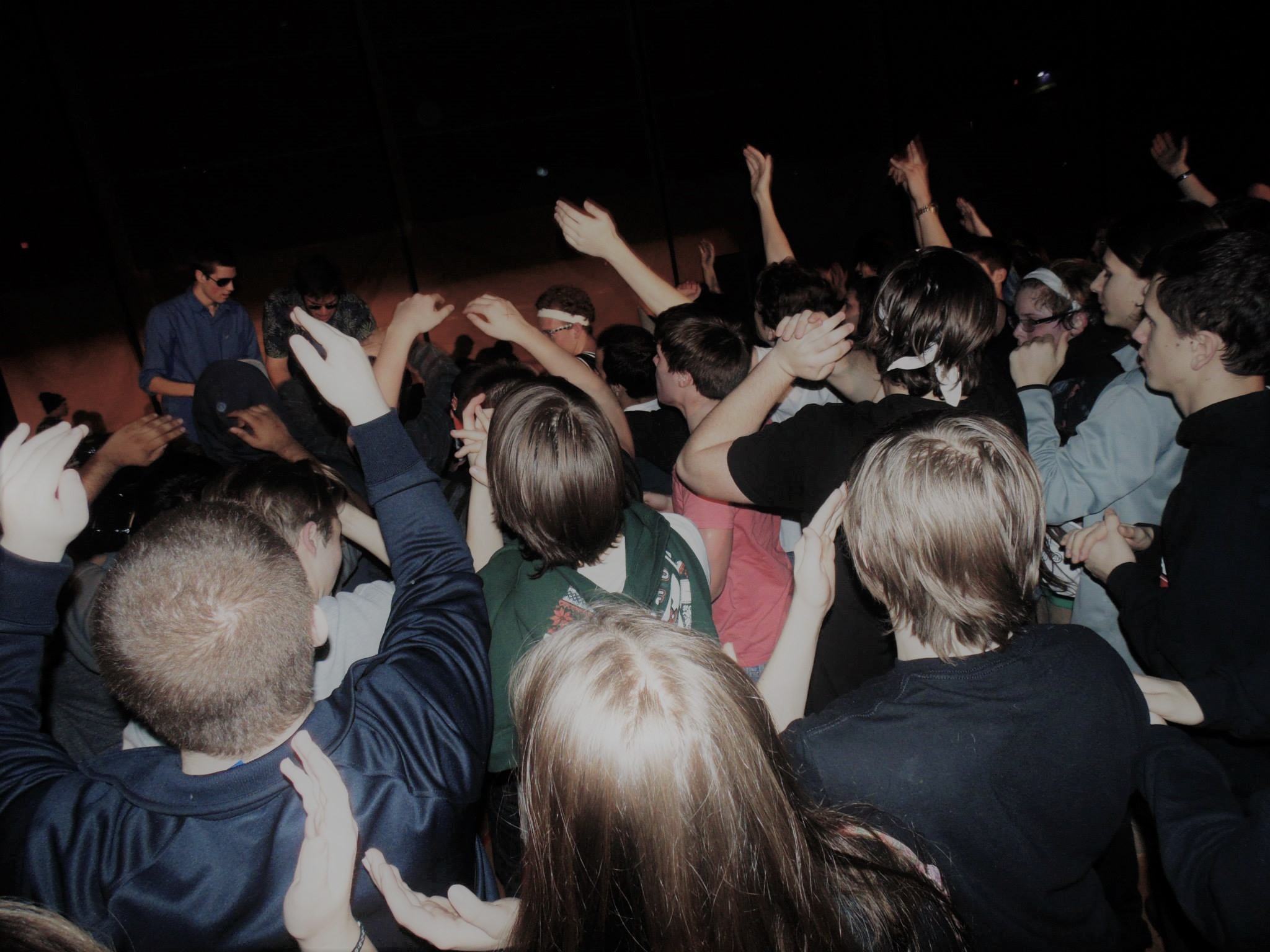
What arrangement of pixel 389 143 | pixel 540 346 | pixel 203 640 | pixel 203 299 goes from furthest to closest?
pixel 389 143
pixel 203 299
pixel 540 346
pixel 203 640

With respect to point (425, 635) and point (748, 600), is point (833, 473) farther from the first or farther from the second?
point (425, 635)

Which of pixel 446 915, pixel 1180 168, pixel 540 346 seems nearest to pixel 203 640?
pixel 446 915

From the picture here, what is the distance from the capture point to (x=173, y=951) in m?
0.98

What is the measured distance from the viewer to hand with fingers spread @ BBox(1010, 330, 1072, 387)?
77.0 inches

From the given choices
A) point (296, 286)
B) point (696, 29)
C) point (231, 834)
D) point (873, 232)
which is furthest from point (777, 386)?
point (696, 29)

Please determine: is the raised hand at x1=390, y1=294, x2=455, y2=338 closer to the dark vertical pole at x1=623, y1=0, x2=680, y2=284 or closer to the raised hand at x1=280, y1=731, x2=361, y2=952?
the raised hand at x1=280, y1=731, x2=361, y2=952

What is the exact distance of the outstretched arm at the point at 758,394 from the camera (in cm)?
167

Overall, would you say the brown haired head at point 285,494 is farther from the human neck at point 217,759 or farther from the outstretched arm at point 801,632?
the outstretched arm at point 801,632

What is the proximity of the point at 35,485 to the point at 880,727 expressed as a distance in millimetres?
1274

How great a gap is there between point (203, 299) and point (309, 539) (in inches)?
138

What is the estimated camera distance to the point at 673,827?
2.63 feet

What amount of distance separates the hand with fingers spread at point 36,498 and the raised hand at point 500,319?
124cm

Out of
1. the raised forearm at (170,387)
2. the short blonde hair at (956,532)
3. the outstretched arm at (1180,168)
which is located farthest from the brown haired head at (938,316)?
the raised forearm at (170,387)

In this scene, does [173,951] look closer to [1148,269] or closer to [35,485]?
[35,485]
